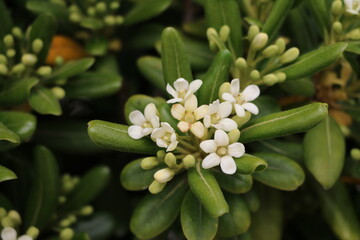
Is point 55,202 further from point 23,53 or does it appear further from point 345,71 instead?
point 345,71

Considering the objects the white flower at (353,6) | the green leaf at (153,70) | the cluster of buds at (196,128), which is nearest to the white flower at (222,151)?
the cluster of buds at (196,128)

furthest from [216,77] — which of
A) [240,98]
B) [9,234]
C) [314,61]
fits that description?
[9,234]

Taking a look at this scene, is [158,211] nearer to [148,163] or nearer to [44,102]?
Result: [148,163]

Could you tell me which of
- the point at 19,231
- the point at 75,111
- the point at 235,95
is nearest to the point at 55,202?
the point at 19,231

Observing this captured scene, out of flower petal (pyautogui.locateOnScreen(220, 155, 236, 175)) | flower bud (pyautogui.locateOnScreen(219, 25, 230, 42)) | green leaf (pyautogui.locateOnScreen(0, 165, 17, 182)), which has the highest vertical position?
flower bud (pyautogui.locateOnScreen(219, 25, 230, 42))

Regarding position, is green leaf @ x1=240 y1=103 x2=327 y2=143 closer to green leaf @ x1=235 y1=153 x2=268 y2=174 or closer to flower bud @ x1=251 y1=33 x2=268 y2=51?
green leaf @ x1=235 y1=153 x2=268 y2=174

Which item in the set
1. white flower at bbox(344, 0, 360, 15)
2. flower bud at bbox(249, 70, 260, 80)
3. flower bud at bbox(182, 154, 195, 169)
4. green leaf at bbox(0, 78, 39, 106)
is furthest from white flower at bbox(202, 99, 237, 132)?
green leaf at bbox(0, 78, 39, 106)
